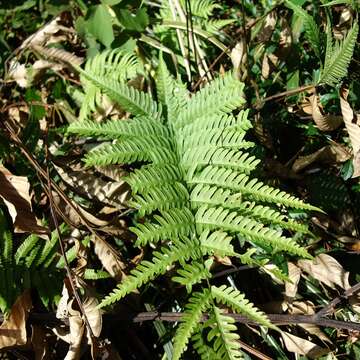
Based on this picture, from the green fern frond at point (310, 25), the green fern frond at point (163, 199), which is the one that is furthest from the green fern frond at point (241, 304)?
the green fern frond at point (310, 25)

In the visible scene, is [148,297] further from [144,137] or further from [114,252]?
[144,137]

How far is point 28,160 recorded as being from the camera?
75.6 inches

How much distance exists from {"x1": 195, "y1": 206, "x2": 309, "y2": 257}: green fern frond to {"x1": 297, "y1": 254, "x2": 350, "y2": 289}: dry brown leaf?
0.40 m

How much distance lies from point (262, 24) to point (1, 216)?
125 cm

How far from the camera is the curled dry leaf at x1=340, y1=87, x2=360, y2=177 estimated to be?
172cm

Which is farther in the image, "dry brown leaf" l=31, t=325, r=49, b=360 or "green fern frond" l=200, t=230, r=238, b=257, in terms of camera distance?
"dry brown leaf" l=31, t=325, r=49, b=360

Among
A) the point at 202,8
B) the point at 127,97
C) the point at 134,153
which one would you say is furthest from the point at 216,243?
the point at 202,8

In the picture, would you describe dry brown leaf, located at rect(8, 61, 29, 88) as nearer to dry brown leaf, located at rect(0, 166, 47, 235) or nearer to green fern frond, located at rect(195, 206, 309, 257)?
dry brown leaf, located at rect(0, 166, 47, 235)

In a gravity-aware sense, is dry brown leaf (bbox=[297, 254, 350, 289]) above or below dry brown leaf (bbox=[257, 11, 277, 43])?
below

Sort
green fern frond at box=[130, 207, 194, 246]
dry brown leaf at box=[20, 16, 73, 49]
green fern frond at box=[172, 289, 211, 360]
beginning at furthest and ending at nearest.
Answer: dry brown leaf at box=[20, 16, 73, 49]
green fern frond at box=[130, 207, 194, 246]
green fern frond at box=[172, 289, 211, 360]

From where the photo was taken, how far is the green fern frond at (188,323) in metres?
1.23

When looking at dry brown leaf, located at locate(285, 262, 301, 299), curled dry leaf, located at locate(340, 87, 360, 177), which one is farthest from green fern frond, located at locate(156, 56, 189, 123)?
dry brown leaf, located at locate(285, 262, 301, 299)

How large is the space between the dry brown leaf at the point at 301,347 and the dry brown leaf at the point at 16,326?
2.62 feet

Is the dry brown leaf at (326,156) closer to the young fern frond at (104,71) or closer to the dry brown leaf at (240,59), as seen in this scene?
the dry brown leaf at (240,59)
